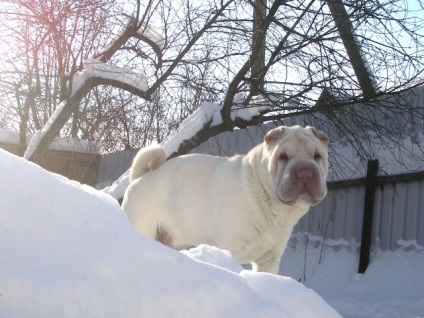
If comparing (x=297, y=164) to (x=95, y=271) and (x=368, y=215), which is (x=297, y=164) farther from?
(x=368, y=215)

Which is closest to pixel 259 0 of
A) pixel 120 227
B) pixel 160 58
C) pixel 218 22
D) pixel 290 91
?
pixel 218 22

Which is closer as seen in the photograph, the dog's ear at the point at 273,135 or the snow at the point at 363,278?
the dog's ear at the point at 273,135

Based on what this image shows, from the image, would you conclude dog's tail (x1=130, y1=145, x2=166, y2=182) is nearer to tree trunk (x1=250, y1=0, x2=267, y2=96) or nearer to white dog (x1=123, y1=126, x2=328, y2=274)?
white dog (x1=123, y1=126, x2=328, y2=274)

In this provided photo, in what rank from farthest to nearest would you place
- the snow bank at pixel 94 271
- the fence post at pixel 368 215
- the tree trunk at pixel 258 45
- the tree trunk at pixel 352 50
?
the fence post at pixel 368 215 → the tree trunk at pixel 258 45 → the tree trunk at pixel 352 50 → the snow bank at pixel 94 271

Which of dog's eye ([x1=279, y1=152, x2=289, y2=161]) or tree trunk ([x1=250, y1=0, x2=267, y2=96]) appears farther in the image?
tree trunk ([x1=250, y1=0, x2=267, y2=96])

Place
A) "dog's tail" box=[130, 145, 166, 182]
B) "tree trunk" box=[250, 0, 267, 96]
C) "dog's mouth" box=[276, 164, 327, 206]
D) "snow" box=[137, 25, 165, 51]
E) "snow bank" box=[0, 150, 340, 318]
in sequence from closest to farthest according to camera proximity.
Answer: "snow bank" box=[0, 150, 340, 318] < "dog's mouth" box=[276, 164, 327, 206] < "dog's tail" box=[130, 145, 166, 182] < "tree trunk" box=[250, 0, 267, 96] < "snow" box=[137, 25, 165, 51]

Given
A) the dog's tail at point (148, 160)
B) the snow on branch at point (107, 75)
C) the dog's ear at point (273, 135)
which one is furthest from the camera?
the snow on branch at point (107, 75)

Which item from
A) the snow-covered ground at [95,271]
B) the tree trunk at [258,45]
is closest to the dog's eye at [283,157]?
the tree trunk at [258,45]

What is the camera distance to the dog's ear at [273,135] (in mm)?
4414

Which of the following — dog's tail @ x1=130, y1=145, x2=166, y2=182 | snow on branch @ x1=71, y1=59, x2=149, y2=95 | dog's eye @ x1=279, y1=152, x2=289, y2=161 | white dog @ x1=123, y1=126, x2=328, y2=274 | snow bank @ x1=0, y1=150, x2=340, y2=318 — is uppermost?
snow on branch @ x1=71, y1=59, x2=149, y2=95

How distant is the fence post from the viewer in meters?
7.55

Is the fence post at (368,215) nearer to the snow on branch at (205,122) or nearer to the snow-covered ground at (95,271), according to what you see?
the snow on branch at (205,122)

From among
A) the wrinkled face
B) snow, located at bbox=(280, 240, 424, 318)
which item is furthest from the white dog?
snow, located at bbox=(280, 240, 424, 318)

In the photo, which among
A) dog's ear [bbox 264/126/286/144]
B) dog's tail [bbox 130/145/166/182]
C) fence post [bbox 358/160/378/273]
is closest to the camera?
dog's ear [bbox 264/126/286/144]
